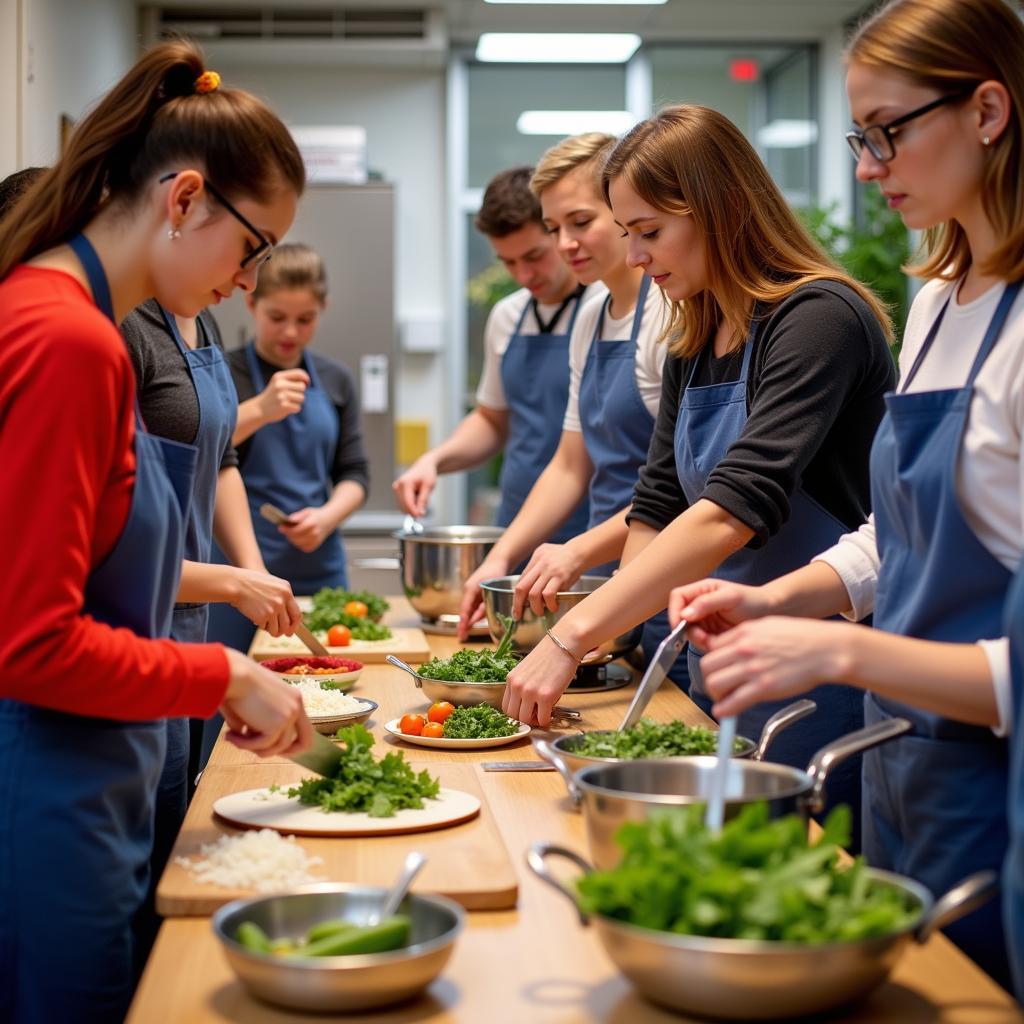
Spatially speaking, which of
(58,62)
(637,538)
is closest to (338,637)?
(637,538)

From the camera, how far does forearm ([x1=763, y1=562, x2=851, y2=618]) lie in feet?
5.70

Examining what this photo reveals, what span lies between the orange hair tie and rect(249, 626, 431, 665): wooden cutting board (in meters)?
1.31

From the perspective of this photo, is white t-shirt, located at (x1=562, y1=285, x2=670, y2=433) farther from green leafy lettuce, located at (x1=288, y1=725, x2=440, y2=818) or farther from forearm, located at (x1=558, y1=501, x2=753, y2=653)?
green leafy lettuce, located at (x1=288, y1=725, x2=440, y2=818)

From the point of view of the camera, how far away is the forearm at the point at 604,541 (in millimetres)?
2469

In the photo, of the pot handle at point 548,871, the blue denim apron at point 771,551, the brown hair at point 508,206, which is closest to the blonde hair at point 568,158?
the brown hair at point 508,206

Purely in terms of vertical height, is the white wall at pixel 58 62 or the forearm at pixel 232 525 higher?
the white wall at pixel 58 62

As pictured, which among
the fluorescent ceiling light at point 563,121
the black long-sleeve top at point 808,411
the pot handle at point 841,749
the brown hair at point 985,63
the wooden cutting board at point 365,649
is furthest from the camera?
the fluorescent ceiling light at point 563,121

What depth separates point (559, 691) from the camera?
195cm

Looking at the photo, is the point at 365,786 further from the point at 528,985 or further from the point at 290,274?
the point at 290,274

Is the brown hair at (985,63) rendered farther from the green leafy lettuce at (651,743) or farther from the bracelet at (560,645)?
the bracelet at (560,645)

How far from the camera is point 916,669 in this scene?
1.28 metres

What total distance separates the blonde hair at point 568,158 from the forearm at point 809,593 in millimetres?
1412

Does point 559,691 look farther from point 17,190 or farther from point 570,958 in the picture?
point 17,190

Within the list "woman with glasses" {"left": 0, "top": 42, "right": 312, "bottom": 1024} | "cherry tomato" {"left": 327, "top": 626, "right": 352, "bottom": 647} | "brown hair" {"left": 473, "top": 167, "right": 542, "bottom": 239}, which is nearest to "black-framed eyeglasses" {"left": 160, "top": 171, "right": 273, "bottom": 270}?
"woman with glasses" {"left": 0, "top": 42, "right": 312, "bottom": 1024}
